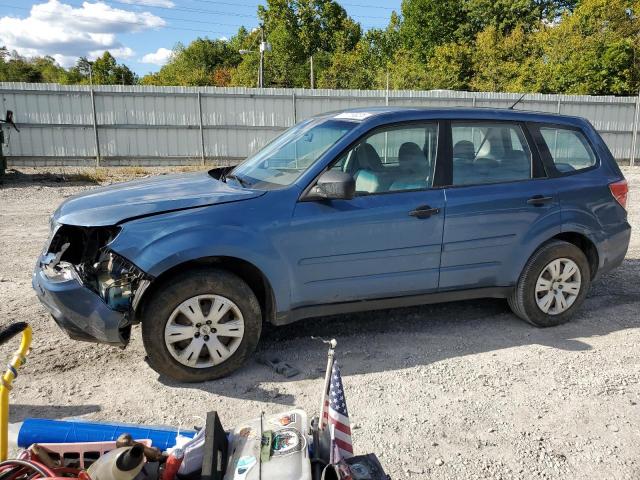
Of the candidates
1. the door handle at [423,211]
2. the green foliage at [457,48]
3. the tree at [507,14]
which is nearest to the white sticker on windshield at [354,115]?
the door handle at [423,211]

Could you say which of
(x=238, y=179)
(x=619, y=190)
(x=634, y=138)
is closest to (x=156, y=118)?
(x=238, y=179)

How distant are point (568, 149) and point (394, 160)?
1.69 meters

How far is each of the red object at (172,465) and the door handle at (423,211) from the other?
8.49ft

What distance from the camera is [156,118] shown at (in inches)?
680

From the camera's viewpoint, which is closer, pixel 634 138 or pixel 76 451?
pixel 76 451

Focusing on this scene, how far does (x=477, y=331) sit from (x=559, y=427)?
146 centimetres

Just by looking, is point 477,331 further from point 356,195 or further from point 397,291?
point 356,195

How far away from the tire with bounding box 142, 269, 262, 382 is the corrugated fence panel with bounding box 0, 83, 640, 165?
46.5ft

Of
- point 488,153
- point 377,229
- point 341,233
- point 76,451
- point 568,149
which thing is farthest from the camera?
point 568,149

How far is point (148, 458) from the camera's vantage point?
2021 millimetres

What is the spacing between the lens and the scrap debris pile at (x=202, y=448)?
1.96 meters

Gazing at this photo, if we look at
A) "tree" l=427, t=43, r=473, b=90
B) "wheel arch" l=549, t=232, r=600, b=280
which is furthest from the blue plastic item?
"tree" l=427, t=43, r=473, b=90

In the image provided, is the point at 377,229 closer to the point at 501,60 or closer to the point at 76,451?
the point at 76,451

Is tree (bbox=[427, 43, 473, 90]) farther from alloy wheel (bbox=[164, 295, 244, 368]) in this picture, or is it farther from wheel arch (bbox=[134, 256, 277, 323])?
alloy wheel (bbox=[164, 295, 244, 368])
